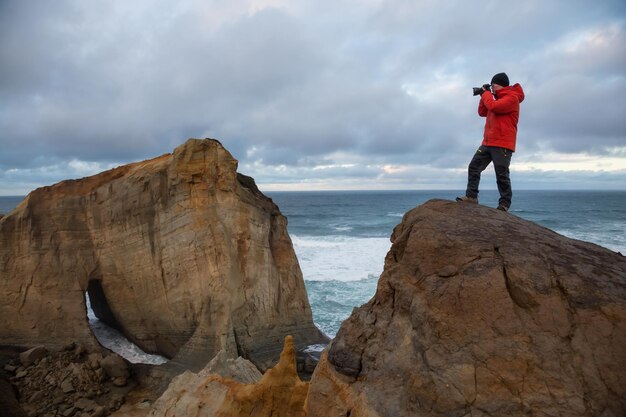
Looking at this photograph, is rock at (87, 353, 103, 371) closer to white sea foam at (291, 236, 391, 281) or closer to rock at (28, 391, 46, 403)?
rock at (28, 391, 46, 403)

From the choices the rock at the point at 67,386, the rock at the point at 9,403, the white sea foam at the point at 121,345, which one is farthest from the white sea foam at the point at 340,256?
the rock at the point at 9,403

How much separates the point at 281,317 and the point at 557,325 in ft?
26.4

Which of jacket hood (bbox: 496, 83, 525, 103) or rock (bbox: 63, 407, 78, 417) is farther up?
jacket hood (bbox: 496, 83, 525, 103)

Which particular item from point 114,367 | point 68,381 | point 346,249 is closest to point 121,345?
point 114,367

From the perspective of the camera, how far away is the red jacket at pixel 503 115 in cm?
477

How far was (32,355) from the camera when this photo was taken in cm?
935

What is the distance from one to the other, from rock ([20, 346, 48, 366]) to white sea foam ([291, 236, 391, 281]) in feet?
42.1

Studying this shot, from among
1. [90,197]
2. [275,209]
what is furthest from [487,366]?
[90,197]

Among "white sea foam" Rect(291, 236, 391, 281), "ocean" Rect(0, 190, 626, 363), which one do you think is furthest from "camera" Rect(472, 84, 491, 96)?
"white sea foam" Rect(291, 236, 391, 281)

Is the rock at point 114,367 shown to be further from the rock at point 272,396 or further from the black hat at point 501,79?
the black hat at point 501,79

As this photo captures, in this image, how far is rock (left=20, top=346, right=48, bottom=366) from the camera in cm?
924

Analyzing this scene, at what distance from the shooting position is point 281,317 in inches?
408

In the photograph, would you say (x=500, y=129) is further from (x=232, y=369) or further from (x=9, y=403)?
(x=9, y=403)

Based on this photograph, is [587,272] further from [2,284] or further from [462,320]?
[2,284]
